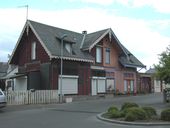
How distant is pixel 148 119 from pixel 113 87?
939 inches

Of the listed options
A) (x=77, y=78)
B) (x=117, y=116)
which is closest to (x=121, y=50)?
(x=77, y=78)

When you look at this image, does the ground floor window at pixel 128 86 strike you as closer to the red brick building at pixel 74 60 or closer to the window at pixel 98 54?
the red brick building at pixel 74 60

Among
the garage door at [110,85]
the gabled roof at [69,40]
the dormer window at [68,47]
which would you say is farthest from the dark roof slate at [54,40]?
the garage door at [110,85]

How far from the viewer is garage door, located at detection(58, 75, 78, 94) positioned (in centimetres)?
3105

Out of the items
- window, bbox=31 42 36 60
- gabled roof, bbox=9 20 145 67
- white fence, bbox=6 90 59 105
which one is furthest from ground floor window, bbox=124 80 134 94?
white fence, bbox=6 90 59 105

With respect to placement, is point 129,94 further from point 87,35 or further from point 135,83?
point 87,35

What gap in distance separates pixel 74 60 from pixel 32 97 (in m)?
6.98

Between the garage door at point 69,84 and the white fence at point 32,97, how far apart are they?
2331 millimetres

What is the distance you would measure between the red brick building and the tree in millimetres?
9410

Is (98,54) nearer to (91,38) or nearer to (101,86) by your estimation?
(91,38)

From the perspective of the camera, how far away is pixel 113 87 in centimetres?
3819

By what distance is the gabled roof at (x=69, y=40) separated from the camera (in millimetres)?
30641

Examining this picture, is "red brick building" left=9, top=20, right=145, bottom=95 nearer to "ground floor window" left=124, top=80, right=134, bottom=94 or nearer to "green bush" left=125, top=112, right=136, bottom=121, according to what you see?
"ground floor window" left=124, top=80, right=134, bottom=94

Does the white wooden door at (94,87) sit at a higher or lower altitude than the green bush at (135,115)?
higher
